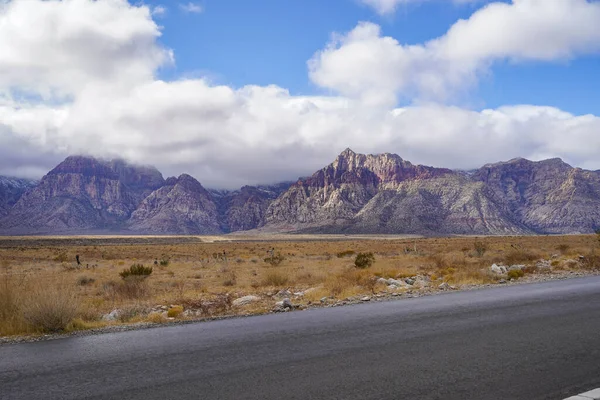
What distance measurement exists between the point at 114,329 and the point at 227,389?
7041 millimetres

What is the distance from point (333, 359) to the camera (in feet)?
28.4

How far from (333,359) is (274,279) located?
1759 cm

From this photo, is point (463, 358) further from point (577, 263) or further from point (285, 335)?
point (577, 263)

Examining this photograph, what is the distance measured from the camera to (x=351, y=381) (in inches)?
285

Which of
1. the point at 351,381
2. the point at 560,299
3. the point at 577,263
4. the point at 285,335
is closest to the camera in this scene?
the point at 351,381

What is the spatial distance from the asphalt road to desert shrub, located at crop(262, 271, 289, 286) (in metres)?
12.0

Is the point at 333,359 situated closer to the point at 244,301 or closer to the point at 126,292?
the point at 244,301

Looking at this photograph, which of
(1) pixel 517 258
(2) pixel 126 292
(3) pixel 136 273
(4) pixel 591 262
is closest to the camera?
(2) pixel 126 292

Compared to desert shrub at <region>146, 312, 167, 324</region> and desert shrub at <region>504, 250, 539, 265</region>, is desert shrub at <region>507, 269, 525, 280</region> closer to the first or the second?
desert shrub at <region>504, 250, 539, 265</region>

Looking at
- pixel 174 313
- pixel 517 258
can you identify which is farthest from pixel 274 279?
pixel 517 258

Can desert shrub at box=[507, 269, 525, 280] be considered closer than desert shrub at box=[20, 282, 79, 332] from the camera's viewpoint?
No

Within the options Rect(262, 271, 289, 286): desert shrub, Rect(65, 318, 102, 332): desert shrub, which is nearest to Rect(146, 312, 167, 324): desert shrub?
Rect(65, 318, 102, 332): desert shrub

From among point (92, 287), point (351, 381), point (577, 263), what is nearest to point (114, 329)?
point (351, 381)

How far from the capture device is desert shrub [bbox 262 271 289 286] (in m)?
26.0
